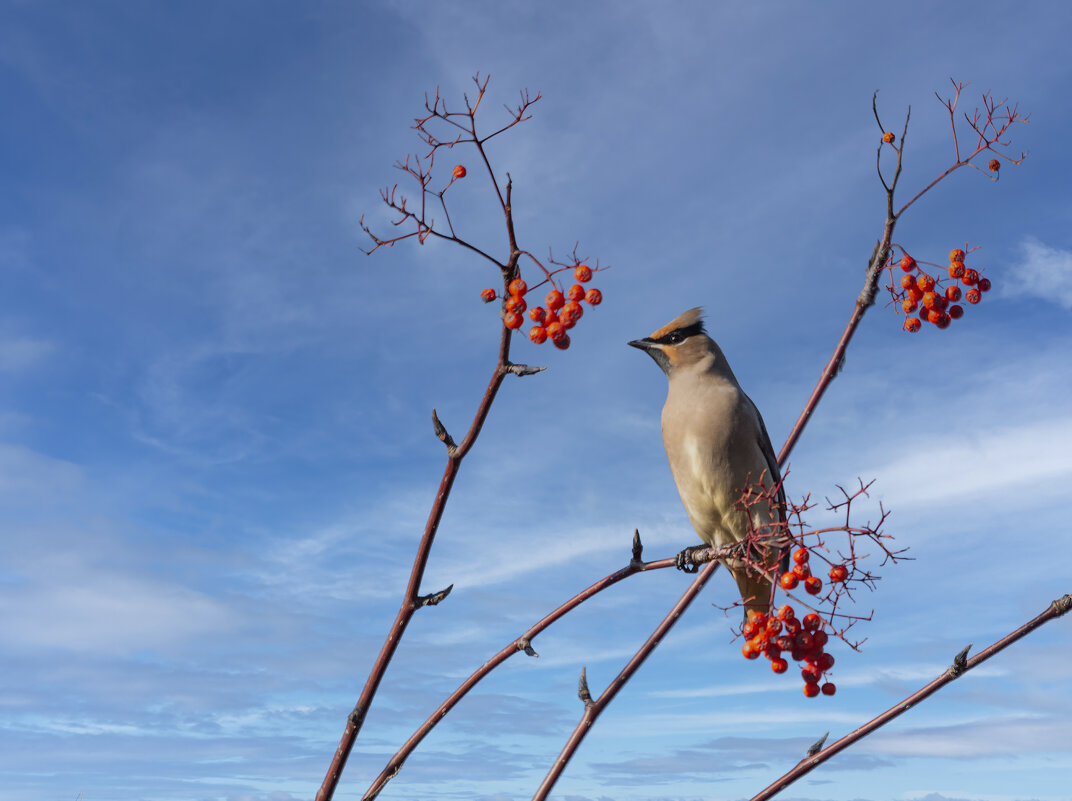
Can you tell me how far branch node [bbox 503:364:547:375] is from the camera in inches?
90.2

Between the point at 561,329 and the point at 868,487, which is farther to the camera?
the point at 868,487

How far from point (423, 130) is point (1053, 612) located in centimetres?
249

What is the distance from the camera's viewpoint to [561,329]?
269 cm

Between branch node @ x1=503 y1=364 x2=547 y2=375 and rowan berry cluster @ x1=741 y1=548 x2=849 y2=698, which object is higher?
branch node @ x1=503 y1=364 x2=547 y2=375

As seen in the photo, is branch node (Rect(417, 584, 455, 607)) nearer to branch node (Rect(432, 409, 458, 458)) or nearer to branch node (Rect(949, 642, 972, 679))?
branch node (Rect(432, 409, 458, 458))

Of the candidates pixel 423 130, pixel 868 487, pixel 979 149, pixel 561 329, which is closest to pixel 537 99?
pixel 423 130

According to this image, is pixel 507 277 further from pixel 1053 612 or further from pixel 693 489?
pixel 693 489

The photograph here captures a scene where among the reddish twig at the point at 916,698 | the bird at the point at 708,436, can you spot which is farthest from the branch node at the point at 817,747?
the bird at the point at 708,436

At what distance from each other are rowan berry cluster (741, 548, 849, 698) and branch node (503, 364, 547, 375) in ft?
4.02

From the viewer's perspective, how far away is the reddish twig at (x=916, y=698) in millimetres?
2779

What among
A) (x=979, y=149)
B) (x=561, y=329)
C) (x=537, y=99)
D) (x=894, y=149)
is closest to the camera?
(x=561, y=329)

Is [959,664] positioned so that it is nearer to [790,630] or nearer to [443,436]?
[790,630]

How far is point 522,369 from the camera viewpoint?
2.33m

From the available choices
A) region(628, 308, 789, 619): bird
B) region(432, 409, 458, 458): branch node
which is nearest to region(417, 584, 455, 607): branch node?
region(432, 409, 458, 458): branch node
